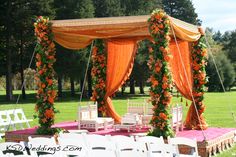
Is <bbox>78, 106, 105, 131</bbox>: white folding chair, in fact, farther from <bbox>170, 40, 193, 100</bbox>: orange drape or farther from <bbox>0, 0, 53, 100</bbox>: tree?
<bbox>0, 0, 53, 100</bbox>: tree

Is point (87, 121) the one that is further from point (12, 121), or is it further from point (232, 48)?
point (232, 48)

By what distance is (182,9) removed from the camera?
5881 centimetres

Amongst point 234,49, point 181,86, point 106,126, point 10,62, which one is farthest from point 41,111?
point 234,49

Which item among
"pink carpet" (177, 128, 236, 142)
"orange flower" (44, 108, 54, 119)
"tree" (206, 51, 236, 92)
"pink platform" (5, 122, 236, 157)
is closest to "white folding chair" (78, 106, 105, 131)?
"pink platform" (5, 122, 236, 157)

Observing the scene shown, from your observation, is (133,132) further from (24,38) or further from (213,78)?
(213,78)

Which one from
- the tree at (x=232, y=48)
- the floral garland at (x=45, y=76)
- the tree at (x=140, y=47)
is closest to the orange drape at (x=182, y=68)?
the floral garland at (x=45, y=76)

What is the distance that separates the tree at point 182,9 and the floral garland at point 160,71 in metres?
47.3

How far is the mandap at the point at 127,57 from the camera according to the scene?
11.5 metres

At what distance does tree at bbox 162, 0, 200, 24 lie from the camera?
2279 inches

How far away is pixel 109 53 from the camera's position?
632 inches

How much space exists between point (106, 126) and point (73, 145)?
6.03 meters

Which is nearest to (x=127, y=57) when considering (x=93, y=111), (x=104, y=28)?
(x=93, y=111)

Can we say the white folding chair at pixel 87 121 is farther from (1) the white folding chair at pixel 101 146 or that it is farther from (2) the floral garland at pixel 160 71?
(1) the white folding chair at pixel 101 146

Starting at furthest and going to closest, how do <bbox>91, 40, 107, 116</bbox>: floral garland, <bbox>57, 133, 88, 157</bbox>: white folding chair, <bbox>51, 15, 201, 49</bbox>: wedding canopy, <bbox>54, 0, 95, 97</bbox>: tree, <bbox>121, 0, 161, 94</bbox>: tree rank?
<bbox>121, 0, 161, 94</bbox>: tree → <bbox>54, 0, 95, 97</bbox>: tree → <bbox>91, 40, 107, 116</bbox>: floral garland → <bbox>51, 15, 201, 49</bbox>: wedding canopy → <bbox>57, 133, 88, 157</bbox>: white folding chair
